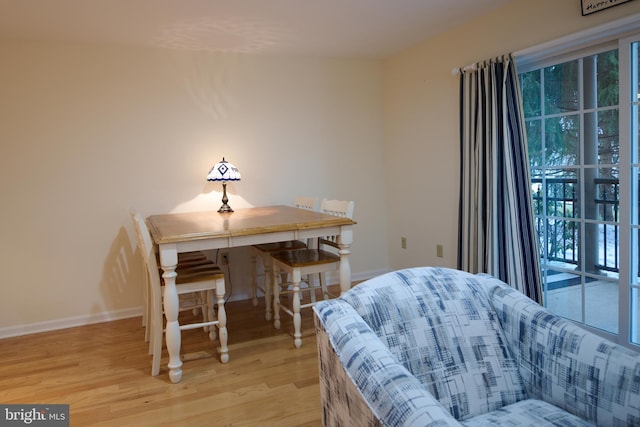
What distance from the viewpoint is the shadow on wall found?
3795 mm

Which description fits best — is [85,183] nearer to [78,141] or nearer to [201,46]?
[78,141]

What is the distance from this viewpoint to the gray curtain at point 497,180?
3.05 meters

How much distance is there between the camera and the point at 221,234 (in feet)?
8.86

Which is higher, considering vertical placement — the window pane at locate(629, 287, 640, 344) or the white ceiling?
the white ceiling

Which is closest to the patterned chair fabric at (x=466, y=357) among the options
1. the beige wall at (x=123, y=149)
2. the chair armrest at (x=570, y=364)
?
the chair armrest at (x=570, y=364)

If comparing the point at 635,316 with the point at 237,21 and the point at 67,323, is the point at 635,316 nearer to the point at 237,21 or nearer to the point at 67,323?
the point at 237,21

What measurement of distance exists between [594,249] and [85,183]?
12.3 ft

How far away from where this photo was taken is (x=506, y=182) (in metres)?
3.15

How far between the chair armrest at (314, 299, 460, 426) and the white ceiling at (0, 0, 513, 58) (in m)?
2.27

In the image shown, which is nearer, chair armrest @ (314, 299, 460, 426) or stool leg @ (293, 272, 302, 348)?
chair armrest @ (314, 299, 460, 426)

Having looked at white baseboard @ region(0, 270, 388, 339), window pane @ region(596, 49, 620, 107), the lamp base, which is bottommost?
white baseboard @ region(0, 270, 388, 339)

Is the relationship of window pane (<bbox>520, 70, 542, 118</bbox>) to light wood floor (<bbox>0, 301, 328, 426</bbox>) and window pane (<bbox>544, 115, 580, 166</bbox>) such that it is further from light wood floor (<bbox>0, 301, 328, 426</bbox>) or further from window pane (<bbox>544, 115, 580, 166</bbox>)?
light wood floor (<bbox>0, 301, 328, 426</bbox>)

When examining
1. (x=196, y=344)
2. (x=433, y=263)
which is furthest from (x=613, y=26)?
(x=196, y=344)

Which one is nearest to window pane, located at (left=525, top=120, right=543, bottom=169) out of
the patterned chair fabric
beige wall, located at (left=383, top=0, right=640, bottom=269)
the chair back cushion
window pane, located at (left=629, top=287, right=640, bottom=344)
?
beige wall, located at (left=383, top=0, right=640, bottom=269)
